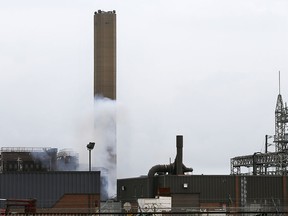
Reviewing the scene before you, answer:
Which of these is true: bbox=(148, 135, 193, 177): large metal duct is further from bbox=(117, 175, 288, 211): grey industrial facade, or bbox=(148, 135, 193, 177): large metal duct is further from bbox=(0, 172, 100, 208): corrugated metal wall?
bbox=(0, 172, 100, 208): corrugated metal wall

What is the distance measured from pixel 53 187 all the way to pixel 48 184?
50 cm

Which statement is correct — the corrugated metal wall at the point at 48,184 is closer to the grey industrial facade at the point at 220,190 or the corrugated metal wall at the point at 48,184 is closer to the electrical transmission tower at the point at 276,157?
the grey industrial facade at the point at 220,190

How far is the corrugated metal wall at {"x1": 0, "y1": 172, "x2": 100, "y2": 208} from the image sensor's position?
68500 millimetres

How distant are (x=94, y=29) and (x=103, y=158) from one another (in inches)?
824

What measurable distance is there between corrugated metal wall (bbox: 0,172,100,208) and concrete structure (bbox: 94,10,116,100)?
4890 cm

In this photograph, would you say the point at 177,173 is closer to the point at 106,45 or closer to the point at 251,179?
the point at 251,179

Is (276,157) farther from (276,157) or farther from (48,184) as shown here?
(48,184)

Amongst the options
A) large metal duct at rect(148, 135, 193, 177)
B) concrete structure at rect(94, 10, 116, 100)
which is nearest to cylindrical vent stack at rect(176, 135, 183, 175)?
large metal duct at rect(148, 135, 193, 177)

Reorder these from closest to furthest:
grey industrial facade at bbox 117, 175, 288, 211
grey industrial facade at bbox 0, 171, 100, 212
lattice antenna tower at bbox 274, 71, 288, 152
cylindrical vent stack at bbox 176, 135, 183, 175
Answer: grey industrial facade at bbox 0, 171, 100, 212
grey industrial facade at bbox 117, 175, 288, 211
cylindrical vent stack at bbox 176, 135, 183, 175
lattice antenna tower at bbox 274, 71, 288, 152

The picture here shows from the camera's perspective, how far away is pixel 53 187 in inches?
2709

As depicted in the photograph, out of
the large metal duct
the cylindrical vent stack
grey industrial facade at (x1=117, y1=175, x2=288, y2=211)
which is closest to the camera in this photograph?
grey industrial facade at (x1=117, y1=175, x2=288, y2=211)

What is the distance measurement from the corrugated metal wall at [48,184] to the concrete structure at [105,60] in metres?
48.9

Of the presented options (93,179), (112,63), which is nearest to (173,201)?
(93,179)

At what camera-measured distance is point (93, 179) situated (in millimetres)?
68625
